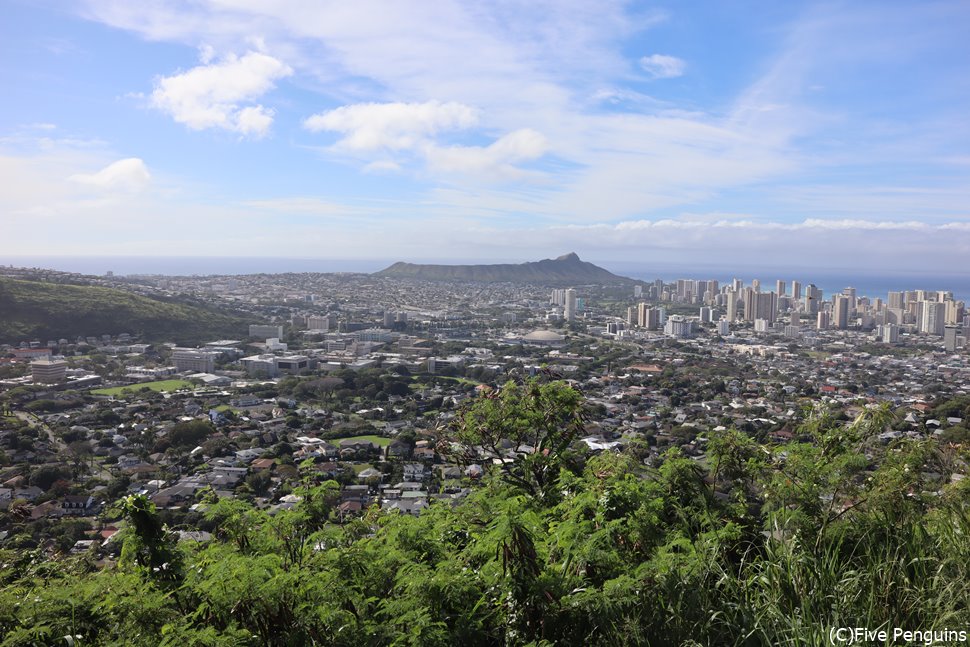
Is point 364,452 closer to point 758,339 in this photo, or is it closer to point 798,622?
point 798,622

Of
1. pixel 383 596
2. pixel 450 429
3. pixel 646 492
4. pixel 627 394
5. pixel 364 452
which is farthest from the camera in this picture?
pixel 627 394

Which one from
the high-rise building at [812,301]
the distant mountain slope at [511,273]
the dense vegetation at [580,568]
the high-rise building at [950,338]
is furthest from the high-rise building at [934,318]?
the distant mountain slope at [511,273]

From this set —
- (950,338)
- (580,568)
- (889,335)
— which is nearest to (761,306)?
(889,335)

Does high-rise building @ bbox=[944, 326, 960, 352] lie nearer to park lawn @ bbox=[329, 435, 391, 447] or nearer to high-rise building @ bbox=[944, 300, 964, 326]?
high-rise building @ bbox=[944, 300, 964, 326]

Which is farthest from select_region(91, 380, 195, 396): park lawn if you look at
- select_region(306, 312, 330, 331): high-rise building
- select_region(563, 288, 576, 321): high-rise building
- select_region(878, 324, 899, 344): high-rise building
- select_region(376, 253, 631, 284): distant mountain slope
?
select_region(376, 253, 631, 284): distant mountain slope

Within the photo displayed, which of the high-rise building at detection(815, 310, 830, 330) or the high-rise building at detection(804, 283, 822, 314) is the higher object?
the high-rise building at detection(804, 283, 822, 314)

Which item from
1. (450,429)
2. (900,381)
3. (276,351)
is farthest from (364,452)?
(900,381)
